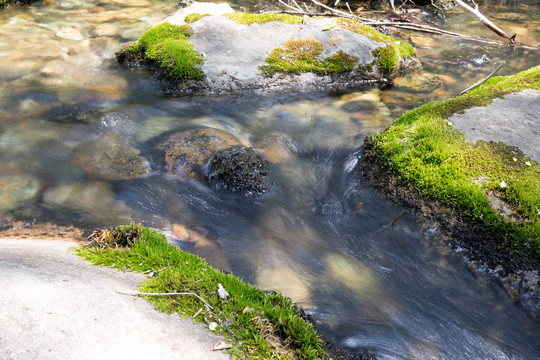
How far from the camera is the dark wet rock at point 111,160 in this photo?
18.6 ft

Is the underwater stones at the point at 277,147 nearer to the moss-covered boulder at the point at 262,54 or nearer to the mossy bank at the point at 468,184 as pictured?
the mossy bank at the point at 468,184

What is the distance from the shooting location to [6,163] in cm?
572

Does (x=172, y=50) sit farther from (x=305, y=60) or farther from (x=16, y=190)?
(x=16, y=190)

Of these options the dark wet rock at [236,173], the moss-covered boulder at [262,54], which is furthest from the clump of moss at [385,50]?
the dark wet rock at [236,173]

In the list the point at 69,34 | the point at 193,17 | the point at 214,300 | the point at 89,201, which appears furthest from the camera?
the point at 69,34

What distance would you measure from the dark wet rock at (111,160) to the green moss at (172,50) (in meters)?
2.50

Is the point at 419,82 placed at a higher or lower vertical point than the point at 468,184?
lower

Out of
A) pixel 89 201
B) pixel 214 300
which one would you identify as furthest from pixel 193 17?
pixel 214 300

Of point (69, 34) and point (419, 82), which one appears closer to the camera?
point (419, 82)

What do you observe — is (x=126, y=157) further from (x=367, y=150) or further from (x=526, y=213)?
(x=526, y=213)

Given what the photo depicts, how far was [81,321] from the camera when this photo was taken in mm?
2562

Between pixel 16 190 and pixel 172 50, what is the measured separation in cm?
446

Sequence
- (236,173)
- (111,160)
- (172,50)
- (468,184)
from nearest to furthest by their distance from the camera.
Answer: (468,184) < (236,173) < (111,160) < (172,50)

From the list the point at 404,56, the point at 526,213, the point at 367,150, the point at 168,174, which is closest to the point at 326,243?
the point at 367,150
